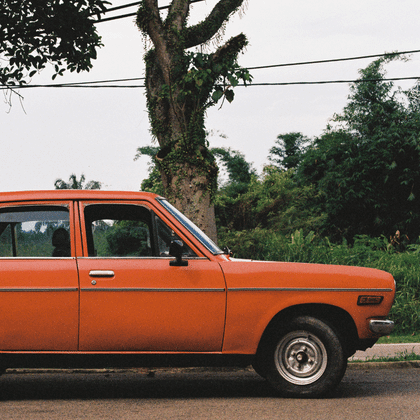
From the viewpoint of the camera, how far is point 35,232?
567cm

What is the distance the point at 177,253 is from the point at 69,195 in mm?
1190

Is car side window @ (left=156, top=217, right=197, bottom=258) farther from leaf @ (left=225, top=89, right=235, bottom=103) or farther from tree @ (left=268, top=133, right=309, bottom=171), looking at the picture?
Answer: tree @ (left=268, top=133, right=309, bottom=171)

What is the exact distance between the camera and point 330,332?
18.2 feet

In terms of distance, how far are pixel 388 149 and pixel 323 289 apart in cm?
2941

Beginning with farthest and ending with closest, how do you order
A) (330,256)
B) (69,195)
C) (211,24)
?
(330,256)
(211,24)
(69,195)

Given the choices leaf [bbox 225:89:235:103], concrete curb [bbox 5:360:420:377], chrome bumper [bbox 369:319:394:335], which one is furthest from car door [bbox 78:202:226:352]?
leaf [bbox 225:89:235:103]

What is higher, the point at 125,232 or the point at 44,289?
the point at 125,232

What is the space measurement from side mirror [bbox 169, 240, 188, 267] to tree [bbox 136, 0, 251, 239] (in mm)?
5932

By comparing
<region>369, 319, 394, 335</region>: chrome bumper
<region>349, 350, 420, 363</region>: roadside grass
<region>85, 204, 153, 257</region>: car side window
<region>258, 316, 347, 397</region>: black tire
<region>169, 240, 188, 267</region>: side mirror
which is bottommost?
<region>349, 350, 420, 363</region>: roadside grass

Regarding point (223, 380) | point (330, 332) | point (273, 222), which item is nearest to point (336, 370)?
point (330, 332)

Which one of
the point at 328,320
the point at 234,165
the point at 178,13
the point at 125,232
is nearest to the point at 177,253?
the point at 125,232

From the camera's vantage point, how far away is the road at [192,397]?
508cm

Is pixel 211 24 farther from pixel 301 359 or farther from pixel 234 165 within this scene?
pixel 234 165

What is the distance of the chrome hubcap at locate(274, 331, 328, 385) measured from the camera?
220 inches
